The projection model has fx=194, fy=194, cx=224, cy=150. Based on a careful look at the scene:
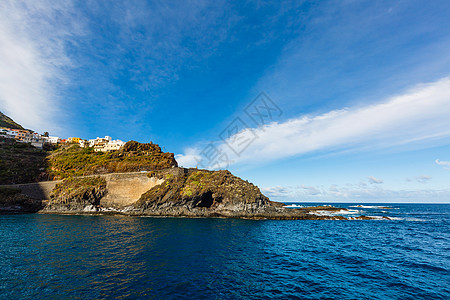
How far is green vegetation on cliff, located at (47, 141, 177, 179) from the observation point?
5972 cm

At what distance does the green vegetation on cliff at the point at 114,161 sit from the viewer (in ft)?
196

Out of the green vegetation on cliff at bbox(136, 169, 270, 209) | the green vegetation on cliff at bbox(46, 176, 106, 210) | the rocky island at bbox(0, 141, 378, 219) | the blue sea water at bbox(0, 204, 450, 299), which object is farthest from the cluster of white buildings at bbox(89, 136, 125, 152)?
the blue sea water at bbox(0, 204, 450, 299)

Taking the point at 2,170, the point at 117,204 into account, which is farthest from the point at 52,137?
the point at 117,204

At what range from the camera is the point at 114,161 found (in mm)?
62406

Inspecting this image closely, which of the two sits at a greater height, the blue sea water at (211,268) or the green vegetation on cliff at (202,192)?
the green vegetation on cliff at (202,192)

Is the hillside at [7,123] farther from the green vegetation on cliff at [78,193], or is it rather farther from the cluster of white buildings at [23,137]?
the green vegetation on cliff at [78,193]

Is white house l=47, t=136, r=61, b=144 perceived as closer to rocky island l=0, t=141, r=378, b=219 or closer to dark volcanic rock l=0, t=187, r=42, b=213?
rocky island l=0, t=141, r=378, b=219

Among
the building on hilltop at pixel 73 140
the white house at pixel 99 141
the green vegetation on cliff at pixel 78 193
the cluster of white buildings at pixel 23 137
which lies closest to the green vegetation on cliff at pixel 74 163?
the green vegetation on cliff at pixel 78 193

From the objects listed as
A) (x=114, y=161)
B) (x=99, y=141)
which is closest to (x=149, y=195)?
(x=114, y=161)

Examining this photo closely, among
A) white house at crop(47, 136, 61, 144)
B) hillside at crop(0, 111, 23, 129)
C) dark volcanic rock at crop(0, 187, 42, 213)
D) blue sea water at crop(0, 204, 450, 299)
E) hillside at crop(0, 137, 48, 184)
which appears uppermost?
hillside at crop(0, 111, 23, 129)

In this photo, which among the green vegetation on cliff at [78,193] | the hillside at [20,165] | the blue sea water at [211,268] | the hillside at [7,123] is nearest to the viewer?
the blue sea water at [211,268]

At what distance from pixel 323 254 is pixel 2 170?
283 feet

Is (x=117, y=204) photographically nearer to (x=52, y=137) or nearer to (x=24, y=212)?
(x=24, y=212)

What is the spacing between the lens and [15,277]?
1288 centimetres
